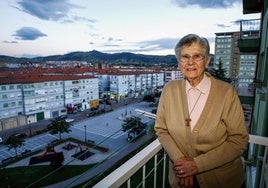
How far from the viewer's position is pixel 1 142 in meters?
23.5

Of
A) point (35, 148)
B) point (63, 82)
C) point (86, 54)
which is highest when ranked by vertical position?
point (86, 54)

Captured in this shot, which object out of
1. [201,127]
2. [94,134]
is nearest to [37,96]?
[94,134]

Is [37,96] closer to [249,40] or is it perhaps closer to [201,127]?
[249,40]

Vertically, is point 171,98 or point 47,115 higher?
point 171,98

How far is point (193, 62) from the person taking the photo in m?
1.44

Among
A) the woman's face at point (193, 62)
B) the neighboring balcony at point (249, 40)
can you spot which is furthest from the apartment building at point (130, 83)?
the woman's face at point (193, 62)

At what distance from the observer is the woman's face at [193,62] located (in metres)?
1.42

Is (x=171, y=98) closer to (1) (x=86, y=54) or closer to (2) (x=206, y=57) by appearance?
(2) (x=206, y=57)

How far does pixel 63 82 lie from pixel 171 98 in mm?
36227

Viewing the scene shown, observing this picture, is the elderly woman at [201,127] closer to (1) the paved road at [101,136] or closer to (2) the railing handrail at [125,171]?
(2) the railing handrail at [125,171]

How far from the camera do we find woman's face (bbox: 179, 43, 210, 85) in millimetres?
1421

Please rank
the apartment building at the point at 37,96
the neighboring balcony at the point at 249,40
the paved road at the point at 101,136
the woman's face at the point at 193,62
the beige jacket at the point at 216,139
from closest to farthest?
the beige jacket at the point at 216,139 → the woman's face at the point at 193,62 → the neighboring balcony at the point at 249,40 → the paved road at the point at 101,136 → the apartment building at the point at 37,96

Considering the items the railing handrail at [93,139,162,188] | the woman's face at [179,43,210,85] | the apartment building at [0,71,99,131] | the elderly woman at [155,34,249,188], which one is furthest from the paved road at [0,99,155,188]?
the woman's face at [179,43,210,85]

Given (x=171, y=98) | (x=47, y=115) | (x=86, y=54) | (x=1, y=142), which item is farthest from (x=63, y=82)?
(x=86, y=54)
